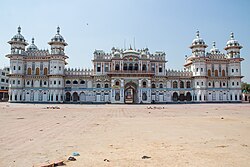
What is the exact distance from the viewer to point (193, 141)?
24.5 ft

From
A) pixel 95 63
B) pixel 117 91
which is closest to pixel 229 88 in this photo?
pixel 117 91

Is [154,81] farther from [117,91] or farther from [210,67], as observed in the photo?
[210,67]

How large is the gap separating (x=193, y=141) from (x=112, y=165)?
3.76 metres

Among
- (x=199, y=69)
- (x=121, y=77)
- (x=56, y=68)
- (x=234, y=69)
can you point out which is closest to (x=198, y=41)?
(x=199, y=69)

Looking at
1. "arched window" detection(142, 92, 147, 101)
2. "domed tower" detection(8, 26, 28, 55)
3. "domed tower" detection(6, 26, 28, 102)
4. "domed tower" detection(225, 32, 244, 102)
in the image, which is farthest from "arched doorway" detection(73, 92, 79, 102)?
"domed tower" detection(225, 32, 244, 102)

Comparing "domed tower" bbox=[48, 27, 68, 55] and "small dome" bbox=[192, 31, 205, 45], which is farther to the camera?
"small dome" bbox=[192, 31, 205, 45]

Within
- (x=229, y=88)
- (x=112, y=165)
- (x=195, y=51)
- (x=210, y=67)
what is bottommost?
(x=112, y=165)

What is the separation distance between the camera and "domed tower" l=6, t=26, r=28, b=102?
4666 centimetres

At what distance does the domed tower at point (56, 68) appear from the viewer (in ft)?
153

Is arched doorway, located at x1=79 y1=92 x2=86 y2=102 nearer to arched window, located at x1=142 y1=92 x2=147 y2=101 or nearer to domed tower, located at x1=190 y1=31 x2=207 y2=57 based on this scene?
arched window, located at x1=142 y1=92 x2=147 y2=101

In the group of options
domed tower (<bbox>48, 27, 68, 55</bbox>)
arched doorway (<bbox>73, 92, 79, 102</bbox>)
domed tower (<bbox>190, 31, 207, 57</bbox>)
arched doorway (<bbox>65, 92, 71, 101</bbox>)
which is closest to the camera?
domed tower (<bbox>48, 27, 68, 55</bbox>)

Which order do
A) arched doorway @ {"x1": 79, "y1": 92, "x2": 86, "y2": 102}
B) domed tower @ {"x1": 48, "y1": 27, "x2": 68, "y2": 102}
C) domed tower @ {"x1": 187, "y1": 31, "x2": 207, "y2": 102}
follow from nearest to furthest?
domed tower @ {"x1": 48, "y1": 27, "x2": 68, "y2": 102} → arched doorway @ {"x1": 79, "y1": 92, "x2": 86, "y2": 102} → domed tower @ {"x1": 187, "y1": 31, "x2": 207, "y2": 102}

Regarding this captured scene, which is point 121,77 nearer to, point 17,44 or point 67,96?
point 67,96

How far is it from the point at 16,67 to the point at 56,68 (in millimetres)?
9217
